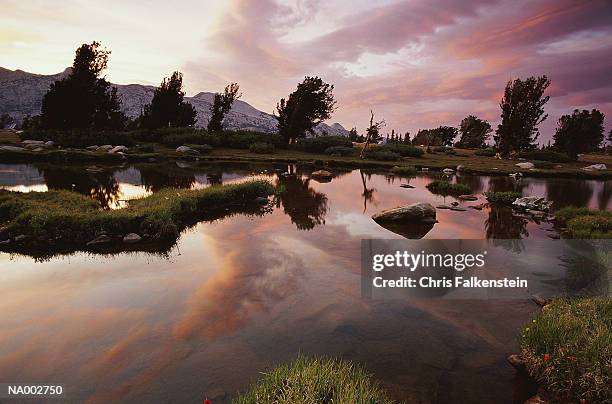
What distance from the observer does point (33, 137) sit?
146 feet

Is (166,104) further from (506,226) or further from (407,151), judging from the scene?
(506,226)

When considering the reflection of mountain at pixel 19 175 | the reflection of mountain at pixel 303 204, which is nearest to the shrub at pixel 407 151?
the reflection of mountain at pixel 303 204

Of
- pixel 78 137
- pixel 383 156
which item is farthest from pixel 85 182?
pixel 383 156

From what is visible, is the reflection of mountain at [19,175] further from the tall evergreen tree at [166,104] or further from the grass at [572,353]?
the tall evergreen tree at [166,104]

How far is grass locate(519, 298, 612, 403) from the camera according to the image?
15.4 feet

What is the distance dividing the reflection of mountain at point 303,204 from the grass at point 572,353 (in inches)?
404

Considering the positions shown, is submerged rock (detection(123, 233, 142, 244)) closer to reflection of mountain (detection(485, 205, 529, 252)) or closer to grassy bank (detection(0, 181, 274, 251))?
grassy bank (detection(0, 181, 274, 251))

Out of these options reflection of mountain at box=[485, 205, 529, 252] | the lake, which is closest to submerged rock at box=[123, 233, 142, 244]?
the lake

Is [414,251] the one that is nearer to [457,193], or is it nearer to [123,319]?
[123,319]

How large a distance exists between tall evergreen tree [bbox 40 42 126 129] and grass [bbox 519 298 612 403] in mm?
65834

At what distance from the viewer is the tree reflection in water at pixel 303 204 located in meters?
16.5

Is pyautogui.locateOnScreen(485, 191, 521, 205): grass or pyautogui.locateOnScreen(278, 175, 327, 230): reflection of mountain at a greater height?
pyautogui.locateOnScreen(485, 191, 521, 205): grass

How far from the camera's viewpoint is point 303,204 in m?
20.4

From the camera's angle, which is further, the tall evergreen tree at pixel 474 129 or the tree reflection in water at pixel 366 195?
the tall evergreen tree at pixel 474 129
